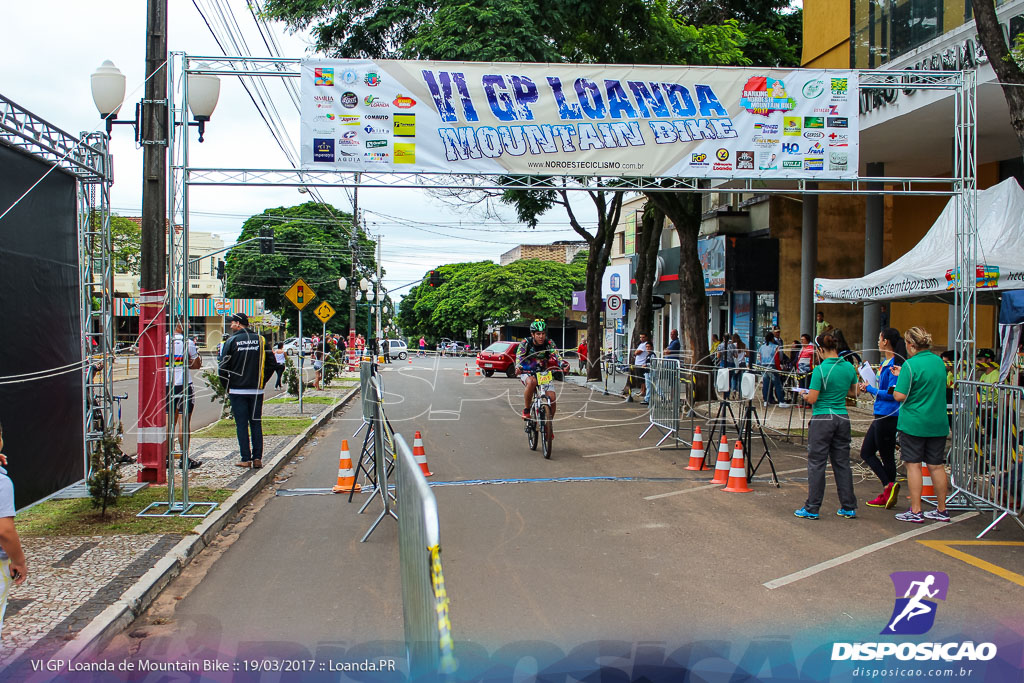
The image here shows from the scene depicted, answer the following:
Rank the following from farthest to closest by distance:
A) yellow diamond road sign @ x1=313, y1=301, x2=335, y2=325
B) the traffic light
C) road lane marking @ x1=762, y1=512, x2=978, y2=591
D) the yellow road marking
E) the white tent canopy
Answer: the traffic light
yellow diamond road sign @ x1=313, y1=301, x2=335, y2=325
the white tent canopy
the yellow road marking
road lane marking @ x1=762, y1=512, x2=978, y2=591

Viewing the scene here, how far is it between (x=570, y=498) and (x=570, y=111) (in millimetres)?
4823

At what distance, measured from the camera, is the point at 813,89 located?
10.3 m

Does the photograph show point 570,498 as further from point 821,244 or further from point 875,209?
point 821,244

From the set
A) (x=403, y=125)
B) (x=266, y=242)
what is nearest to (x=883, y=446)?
(x=403, y=125)

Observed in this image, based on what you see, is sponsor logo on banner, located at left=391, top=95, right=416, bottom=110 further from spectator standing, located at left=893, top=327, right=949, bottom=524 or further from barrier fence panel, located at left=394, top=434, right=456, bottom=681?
barrier fence panel, located at left=394, top=434, right=456, bottom=681

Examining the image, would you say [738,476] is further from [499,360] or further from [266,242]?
[266,242]

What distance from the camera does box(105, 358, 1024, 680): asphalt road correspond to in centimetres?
490

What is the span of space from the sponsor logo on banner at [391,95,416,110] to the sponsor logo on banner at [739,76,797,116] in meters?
A: 4.21

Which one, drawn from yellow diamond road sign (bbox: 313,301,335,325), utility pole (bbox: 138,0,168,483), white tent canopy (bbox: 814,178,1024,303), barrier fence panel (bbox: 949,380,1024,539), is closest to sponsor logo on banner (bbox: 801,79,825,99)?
white tent canopy (bbox: 814,178,1024,303)

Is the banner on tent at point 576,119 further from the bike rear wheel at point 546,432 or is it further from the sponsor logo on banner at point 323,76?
the bike rear wheel at point 546,432

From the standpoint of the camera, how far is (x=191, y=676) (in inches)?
174

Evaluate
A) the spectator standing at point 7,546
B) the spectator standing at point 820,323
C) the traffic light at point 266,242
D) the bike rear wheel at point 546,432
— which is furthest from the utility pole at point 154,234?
the traffic light at point 266,242

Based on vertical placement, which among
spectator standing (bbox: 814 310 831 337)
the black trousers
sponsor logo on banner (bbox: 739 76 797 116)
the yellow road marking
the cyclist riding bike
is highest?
sponsor logo on banner (bbox: 739 76 797 116)

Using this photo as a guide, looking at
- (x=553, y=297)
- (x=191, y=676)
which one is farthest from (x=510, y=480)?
(x=553, y=297)
